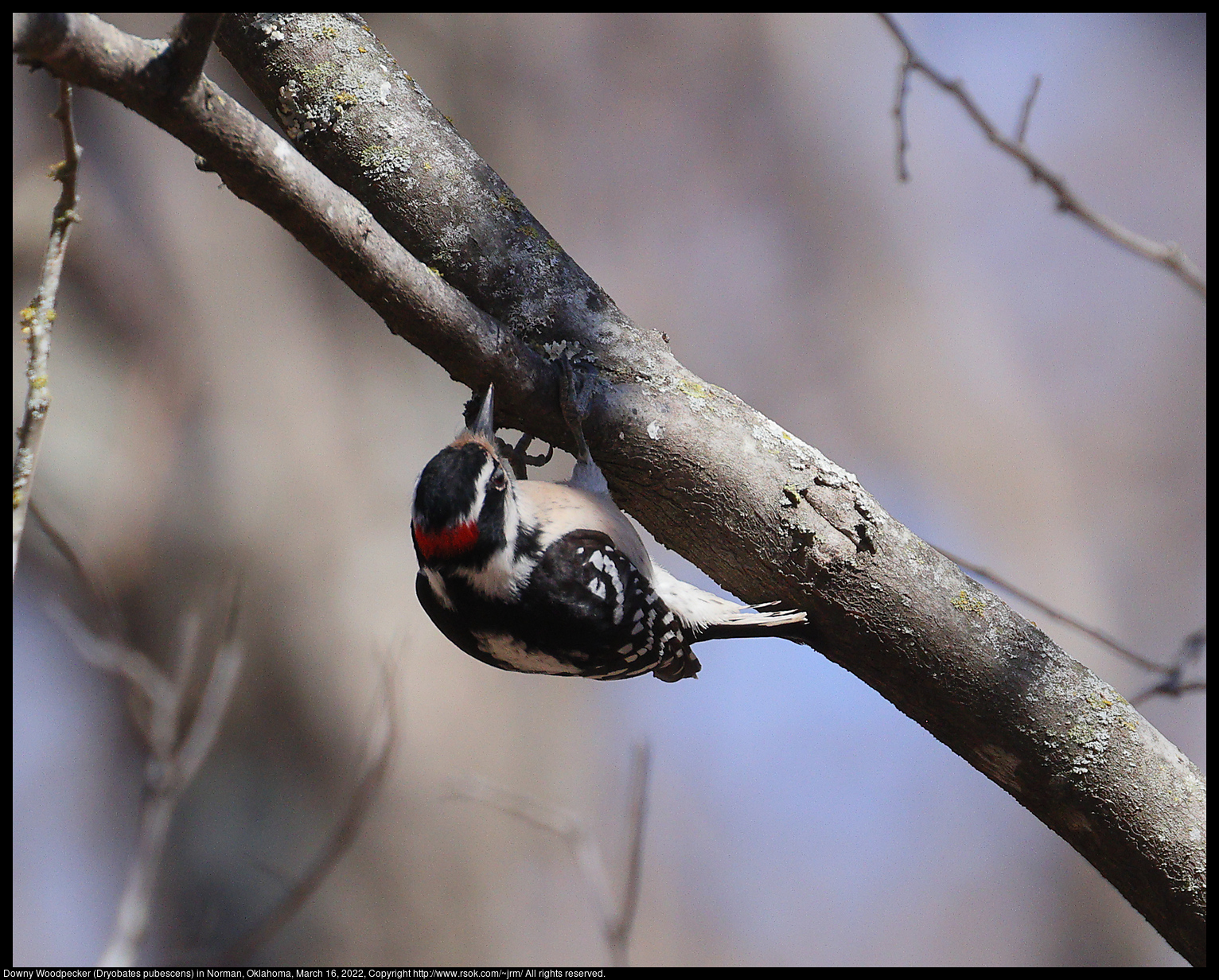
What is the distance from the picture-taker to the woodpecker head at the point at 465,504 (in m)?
1.54

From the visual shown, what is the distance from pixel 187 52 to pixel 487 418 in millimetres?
729

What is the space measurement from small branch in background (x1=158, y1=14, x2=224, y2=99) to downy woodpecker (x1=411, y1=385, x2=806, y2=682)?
683 millimetres

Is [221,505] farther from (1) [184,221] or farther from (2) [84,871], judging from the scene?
(2) [84,871]

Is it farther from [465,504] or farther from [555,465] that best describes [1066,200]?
[555,465]

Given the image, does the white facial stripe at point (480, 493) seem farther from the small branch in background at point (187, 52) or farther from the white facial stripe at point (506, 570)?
the small branch in background at point (187, 52)

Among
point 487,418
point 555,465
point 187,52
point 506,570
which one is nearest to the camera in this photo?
point 187,52

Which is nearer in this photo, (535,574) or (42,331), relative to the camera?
(42,331)

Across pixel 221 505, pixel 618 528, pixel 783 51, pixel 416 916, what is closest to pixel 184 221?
pixel 221 505

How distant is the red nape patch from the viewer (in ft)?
5.15

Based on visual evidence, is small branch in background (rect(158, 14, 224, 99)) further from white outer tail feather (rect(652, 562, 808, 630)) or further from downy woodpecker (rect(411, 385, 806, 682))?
white outer tail feather (rect(652, 562, 808, 630))

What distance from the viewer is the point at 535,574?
1709 millimetres

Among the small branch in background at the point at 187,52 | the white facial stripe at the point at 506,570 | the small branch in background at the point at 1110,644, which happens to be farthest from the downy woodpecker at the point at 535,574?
the small branch in background at the point at 187,52

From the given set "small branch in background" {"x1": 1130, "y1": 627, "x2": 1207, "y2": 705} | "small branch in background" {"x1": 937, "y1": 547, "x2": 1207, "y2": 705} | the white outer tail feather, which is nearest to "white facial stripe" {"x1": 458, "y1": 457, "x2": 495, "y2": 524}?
the white outer tail feather

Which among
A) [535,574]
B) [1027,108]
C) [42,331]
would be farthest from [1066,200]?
[42,331]
